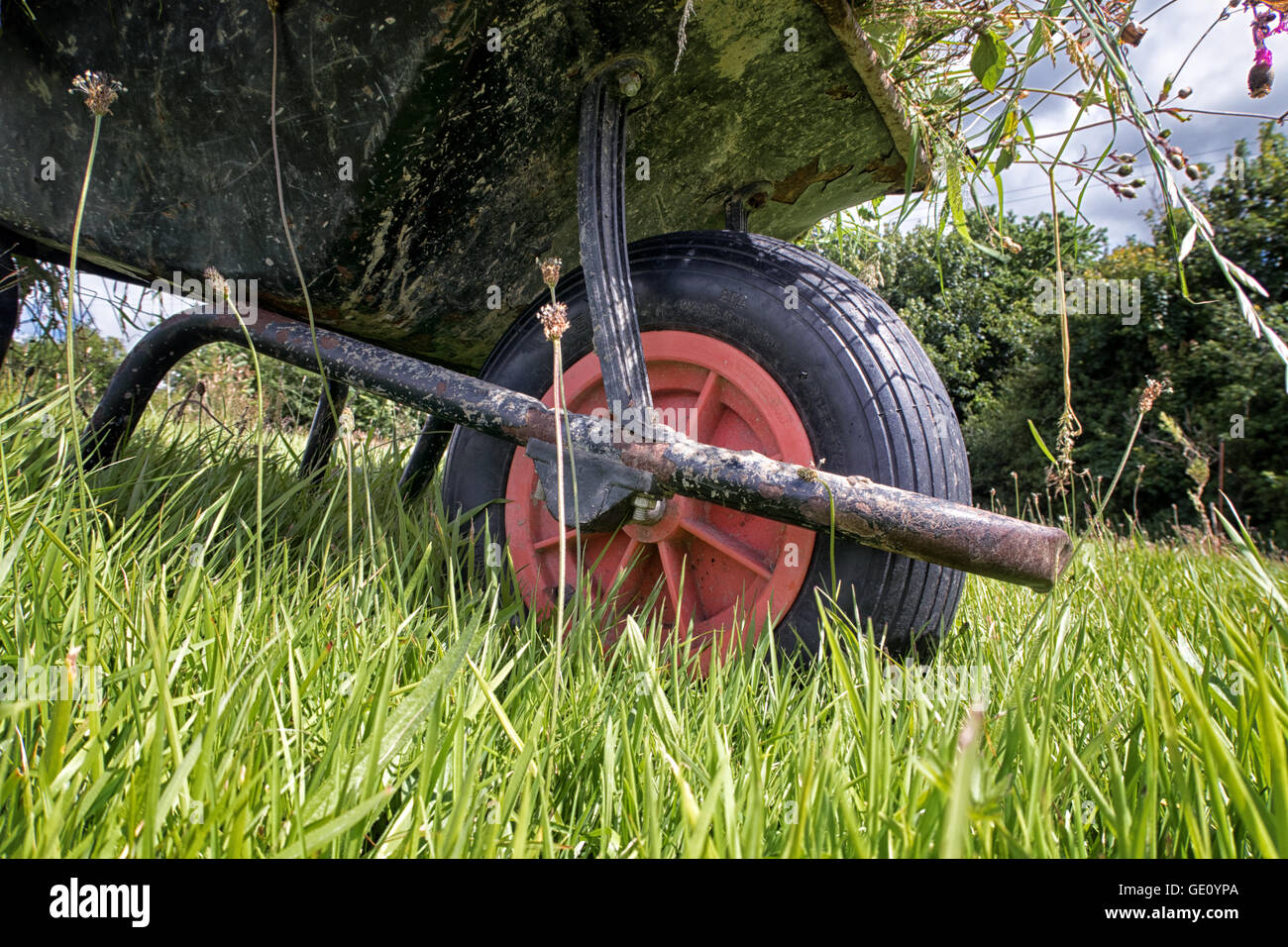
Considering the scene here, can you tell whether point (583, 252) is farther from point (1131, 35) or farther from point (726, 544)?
point (1131, 35)

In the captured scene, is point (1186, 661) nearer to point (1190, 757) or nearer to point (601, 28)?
point (1190, 757)

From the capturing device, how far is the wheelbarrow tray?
1313 mm

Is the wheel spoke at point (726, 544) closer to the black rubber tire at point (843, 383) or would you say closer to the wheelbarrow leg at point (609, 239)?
the black rubber tire at point (843, 383)

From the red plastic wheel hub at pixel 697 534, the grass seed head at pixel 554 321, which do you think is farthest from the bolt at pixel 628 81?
the grass seed head at pixel 554 321

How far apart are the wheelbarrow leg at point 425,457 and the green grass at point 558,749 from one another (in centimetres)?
68

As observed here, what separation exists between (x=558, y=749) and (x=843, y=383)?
2.41 feet

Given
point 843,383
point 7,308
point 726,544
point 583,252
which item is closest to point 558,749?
point 726,544

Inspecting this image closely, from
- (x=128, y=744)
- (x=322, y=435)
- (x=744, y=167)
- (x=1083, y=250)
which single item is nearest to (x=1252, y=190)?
(x=1083, y=250)

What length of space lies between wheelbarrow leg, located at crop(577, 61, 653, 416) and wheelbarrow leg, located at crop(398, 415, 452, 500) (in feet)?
2.11

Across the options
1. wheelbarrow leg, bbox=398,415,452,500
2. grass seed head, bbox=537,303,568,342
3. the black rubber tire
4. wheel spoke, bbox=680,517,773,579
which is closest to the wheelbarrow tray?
wheelbarrow leg, bbox=398,415,452,500

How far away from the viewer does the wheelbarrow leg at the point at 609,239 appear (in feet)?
4.18

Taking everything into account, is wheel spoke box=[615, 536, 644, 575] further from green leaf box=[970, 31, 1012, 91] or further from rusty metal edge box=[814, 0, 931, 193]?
green leaf box=[970, 31, 1012, 91]

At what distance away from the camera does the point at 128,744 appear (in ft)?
2.05

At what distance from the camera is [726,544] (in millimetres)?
1333
